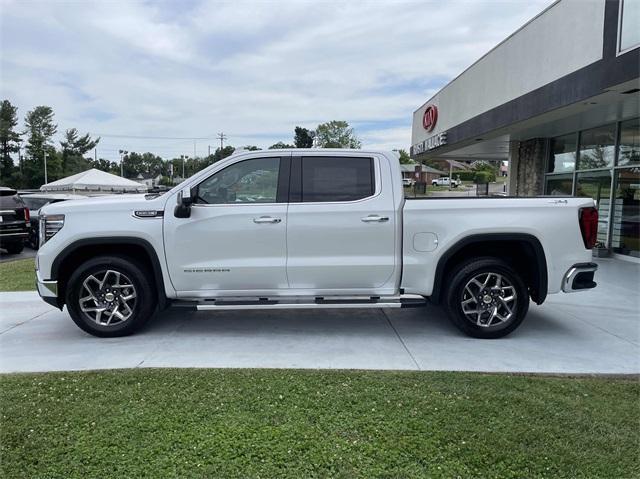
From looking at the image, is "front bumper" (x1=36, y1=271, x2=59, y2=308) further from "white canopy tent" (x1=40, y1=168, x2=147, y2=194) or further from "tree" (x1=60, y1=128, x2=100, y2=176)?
"tree" (x1=60, y1=128, x2=100, y2=176)

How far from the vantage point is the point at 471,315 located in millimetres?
5281

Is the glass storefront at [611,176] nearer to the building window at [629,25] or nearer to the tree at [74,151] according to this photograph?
the building window at [629,25]

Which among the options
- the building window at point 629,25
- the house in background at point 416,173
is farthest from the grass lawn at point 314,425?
the building window at point 629,25

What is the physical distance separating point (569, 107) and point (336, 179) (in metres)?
6.32

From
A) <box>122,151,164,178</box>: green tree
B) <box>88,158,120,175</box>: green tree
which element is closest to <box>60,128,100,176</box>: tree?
<box>88,158,120,175</box>: green tree

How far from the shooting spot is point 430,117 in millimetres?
19078

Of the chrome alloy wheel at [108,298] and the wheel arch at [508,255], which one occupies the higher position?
the wheel arch at [508,255]

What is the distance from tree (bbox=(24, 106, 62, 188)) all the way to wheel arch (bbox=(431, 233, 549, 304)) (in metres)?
77.6

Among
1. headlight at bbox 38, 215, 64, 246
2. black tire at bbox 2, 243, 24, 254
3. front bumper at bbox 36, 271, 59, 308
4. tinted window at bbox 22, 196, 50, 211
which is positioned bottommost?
black tire at bbox 2, 243, 24, 254

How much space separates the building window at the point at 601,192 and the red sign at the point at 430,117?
720 cm

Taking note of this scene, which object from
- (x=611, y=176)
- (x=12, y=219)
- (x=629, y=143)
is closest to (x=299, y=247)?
(x=629, y=143)

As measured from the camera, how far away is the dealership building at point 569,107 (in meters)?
7.91

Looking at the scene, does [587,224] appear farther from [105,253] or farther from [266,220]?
[105,253]

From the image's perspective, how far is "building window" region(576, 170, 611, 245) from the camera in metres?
11.5
